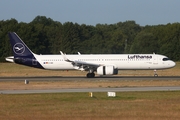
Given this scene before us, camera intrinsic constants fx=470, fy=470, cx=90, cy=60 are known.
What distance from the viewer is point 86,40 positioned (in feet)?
414

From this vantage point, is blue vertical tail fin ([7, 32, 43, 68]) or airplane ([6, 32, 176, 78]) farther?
blue vertical tail fin ([7, 32, 43, 68])

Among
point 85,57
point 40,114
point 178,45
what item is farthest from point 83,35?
point 40,114

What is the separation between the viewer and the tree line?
114250 millimetres

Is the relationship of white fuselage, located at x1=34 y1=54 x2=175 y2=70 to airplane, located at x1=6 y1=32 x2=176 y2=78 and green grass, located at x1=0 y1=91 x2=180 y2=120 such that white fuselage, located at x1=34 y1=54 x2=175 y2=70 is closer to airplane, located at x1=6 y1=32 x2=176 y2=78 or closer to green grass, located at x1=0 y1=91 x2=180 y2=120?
airplane, located at x1=6 y1=32 x2=176 y2=78

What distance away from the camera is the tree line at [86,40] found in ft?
375

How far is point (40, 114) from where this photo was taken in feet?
77.2

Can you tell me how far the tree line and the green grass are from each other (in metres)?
80.5

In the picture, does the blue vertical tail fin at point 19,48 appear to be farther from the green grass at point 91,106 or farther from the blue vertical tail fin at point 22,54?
the green grass at point 91,106

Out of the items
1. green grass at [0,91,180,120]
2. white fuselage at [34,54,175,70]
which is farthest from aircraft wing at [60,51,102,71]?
green grass at [0,91,180,120]

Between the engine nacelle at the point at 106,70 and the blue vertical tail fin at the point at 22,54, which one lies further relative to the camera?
the blue vertical tail fin at the point at 22,54

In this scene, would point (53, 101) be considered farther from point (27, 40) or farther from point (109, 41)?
point (109, 41)

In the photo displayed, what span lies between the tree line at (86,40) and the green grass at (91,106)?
3171 inches

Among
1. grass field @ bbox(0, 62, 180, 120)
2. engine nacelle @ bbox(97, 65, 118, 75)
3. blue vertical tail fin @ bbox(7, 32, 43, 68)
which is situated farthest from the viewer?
blue vertical tail fin @ bbox(7, 32, 43, 68)

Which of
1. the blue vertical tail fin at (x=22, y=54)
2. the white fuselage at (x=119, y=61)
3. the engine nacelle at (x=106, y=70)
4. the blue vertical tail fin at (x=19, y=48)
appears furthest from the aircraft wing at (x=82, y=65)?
the blue vertical tail fin at (x=19, y=48)
